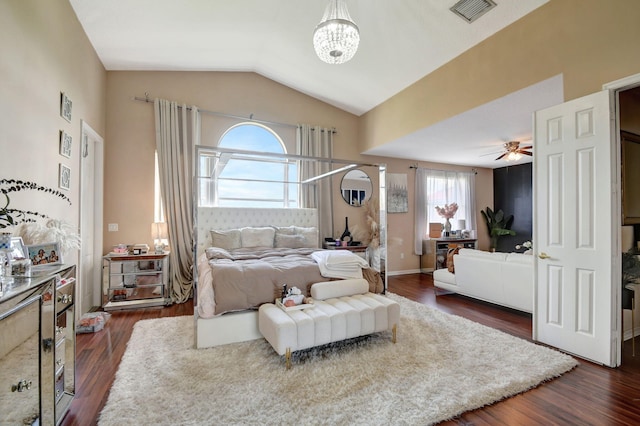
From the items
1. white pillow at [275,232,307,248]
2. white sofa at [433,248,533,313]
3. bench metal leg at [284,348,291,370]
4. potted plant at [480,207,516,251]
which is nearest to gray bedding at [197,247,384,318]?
bench metal leg at [284,348,291,370]

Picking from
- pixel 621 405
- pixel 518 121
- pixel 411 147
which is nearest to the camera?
pixel 621 405

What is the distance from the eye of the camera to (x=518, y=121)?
418 centimetres

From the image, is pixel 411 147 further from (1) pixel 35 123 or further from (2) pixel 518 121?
(1) pixel 35 123

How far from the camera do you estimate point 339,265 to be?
330 centimetres

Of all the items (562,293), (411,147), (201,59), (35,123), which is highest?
(201,59)

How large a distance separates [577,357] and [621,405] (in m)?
0.73

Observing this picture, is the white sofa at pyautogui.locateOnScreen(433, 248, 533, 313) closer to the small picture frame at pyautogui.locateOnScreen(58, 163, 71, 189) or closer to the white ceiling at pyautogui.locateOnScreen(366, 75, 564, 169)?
the white ceiling at pyautogui.locateOnScreen(366, 75, 564, 169)

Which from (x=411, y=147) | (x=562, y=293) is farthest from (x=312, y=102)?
(x=562, y=293)

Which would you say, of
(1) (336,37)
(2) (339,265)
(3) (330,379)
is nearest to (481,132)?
(1) (336,37)

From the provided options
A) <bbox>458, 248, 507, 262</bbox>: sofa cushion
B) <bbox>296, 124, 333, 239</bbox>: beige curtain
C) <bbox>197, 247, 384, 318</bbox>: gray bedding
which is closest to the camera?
<bbox>197, 247, 384, 318</bbox>: gray bedding

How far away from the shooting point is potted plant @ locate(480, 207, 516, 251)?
7309mm

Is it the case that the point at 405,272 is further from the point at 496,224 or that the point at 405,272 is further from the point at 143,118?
the point at 143,118

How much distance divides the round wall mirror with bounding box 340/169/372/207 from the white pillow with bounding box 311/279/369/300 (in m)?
3.09

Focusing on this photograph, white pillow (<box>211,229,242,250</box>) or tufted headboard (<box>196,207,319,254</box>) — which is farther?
tufted headboard (<box>196,207,319,254</box>)
